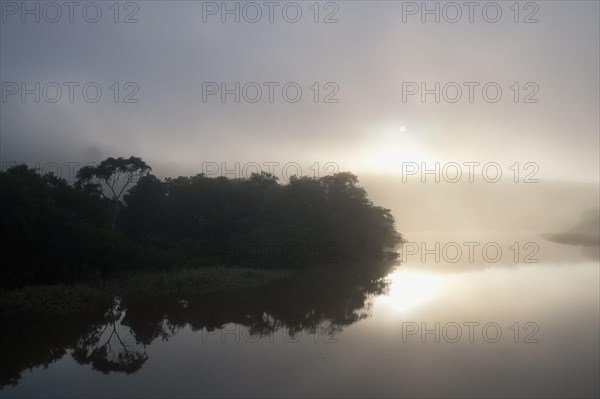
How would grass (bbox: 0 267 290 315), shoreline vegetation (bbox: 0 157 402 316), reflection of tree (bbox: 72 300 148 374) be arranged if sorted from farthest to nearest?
shoreline vegetation (bbox: 0 157 402 316), grass (bbox: 0 267 290 315), reflection of tree (bbox: 72 300 148 374)

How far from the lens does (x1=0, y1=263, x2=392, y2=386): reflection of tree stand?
1057 centimetres

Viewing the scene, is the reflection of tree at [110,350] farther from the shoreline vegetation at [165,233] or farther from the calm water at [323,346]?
the shoreline vegetation at [165,233]

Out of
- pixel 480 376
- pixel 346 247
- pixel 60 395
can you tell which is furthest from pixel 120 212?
pixel 480 376

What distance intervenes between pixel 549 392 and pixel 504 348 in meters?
2.79

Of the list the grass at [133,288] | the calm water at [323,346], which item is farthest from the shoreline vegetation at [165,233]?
the calm water at [323,346]

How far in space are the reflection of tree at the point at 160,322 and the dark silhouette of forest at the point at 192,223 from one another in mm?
2912

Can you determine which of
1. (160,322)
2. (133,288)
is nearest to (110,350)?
(160,322)

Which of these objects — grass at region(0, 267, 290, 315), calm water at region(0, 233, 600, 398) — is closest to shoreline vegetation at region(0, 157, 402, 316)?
grass at region(0, 267, 290, 315)

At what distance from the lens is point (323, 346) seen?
11.2 metres

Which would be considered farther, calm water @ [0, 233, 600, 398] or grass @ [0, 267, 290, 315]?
grass @ [0, 267, 290, 315]

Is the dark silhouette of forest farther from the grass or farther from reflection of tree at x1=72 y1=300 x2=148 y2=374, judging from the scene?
reflection of tree at x1=72 y1=300 x2=148 y2=374

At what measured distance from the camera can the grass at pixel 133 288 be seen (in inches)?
569

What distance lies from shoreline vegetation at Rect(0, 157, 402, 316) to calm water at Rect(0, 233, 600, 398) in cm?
209

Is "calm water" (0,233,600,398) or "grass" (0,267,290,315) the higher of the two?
"grass" (0,267,290,315)
